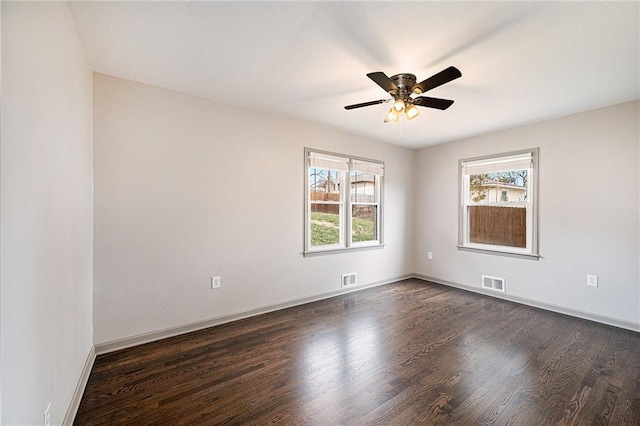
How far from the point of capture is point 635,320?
3111mm

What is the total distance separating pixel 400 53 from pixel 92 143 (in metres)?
2.72

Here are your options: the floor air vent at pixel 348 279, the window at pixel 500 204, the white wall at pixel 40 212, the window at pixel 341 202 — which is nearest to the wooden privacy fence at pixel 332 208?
the window at pixel 341 202

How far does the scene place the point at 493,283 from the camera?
14.1 feet

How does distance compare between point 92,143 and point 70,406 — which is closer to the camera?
point 70,406

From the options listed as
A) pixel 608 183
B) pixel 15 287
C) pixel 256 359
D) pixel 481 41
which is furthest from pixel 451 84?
pixel 15 287

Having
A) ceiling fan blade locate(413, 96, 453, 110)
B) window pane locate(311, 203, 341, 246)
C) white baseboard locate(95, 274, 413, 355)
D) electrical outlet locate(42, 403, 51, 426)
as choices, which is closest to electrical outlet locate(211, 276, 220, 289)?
white baseboard locate(95, 274, 413, 355)

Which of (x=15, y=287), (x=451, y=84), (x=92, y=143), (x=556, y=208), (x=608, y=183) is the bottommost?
(x=15, y=287)

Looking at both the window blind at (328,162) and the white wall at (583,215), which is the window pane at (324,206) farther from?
the white wall at (583,215)

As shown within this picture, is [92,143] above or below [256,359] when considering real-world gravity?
above

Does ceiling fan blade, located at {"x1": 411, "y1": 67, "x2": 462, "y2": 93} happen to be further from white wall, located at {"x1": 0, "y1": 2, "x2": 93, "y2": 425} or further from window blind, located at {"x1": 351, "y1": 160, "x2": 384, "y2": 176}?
white wall, located at {"x1": 0, "y1": 2, "x2": 93, "y2": 425}

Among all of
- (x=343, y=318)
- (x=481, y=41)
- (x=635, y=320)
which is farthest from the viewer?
(x=343, y=318)

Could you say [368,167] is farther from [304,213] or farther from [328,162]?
[304,213]

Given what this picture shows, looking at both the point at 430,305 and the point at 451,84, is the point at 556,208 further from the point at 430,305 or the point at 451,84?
the point at 451,84

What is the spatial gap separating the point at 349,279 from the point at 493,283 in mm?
2193
